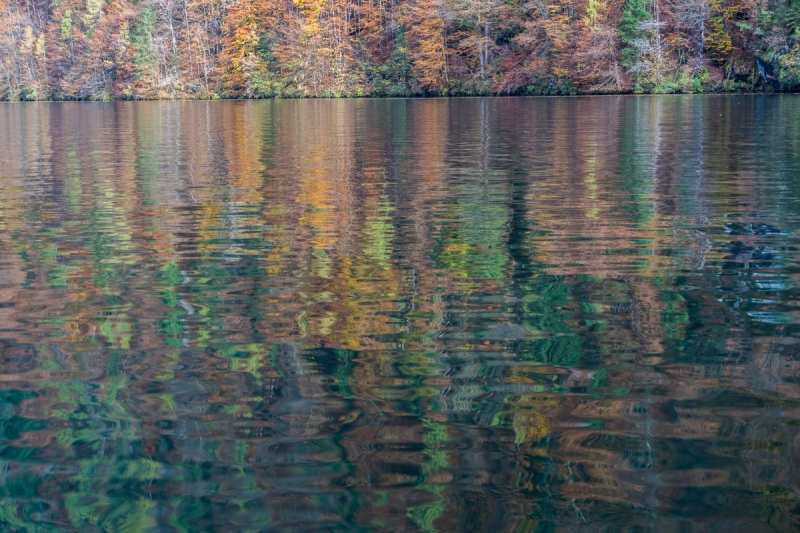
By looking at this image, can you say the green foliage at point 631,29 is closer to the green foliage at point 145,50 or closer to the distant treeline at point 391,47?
the distant treeline at point 391,47

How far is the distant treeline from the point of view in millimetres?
52906

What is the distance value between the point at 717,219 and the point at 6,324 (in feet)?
22.8

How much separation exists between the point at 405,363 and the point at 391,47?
67842 mm

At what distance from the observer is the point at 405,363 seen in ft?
16.5

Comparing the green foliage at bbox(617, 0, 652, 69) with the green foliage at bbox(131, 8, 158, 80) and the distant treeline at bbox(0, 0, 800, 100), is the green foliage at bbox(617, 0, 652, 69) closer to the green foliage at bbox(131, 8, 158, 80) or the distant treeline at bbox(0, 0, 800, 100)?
the distant treeline at bbox(0, 0, 800, 100)

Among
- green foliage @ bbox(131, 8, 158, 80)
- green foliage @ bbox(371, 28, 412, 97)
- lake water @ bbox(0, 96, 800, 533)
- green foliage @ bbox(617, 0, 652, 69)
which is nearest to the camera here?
lake water @ bbox(0, 96, 800, 533)

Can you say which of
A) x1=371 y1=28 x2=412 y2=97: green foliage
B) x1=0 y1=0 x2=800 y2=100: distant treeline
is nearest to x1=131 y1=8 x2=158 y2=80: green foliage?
x1=0 y1=0 x2=800 y2=100: distant treeline

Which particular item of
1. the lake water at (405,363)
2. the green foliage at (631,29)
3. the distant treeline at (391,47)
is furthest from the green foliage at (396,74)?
the lake water at (405,363)

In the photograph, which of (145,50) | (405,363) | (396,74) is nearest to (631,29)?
(396,74)

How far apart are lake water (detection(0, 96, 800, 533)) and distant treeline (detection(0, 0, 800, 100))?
1692 inches

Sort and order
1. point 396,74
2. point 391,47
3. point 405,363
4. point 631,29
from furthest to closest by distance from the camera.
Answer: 1. point 391,47
2. point 396,74
3. point 631,29
4. point 405,363

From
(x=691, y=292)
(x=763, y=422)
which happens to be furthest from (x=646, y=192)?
(x=763, y=422)

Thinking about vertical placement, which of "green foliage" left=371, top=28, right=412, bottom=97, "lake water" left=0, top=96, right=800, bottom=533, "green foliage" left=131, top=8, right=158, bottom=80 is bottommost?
"lake water" left=0, top=96, right=800, bottom=533

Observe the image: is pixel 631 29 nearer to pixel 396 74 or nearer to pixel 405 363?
pixel 396 74
